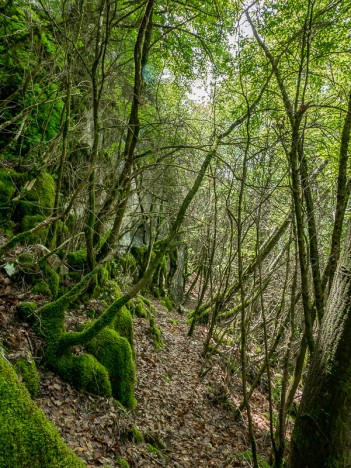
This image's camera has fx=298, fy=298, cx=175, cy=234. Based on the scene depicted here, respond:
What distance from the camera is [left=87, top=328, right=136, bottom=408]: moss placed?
4.70 meters

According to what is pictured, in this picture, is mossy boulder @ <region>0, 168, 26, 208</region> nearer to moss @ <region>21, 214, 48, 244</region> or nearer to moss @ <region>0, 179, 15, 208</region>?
moss @ <region>0, 179, 15, 208</region>

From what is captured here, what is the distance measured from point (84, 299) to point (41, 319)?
1.80m

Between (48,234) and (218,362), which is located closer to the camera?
(48,234)

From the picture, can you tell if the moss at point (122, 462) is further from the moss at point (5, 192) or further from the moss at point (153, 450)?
the moss at point (5, 192)

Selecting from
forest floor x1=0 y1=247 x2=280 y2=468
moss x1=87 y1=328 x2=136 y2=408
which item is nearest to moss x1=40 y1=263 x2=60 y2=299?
forest floor x1=0 y1=247 x2=280 y2=468

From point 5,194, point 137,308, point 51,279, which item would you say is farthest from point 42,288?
point 137,308

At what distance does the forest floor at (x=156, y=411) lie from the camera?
3.51 m

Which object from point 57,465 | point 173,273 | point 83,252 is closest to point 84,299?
point 83,252

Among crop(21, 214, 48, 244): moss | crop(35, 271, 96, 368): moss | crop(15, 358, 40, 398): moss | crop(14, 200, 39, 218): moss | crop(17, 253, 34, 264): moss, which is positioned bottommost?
crop(15, 358, 40, 398): moss

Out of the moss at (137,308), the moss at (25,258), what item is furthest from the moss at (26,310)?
the moss at (137,308)

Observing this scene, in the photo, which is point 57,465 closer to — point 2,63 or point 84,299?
point 84,299

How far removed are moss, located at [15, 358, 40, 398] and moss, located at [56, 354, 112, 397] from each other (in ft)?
2.17

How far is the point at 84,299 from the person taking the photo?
5.89 meters

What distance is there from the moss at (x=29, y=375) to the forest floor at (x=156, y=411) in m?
0.14
